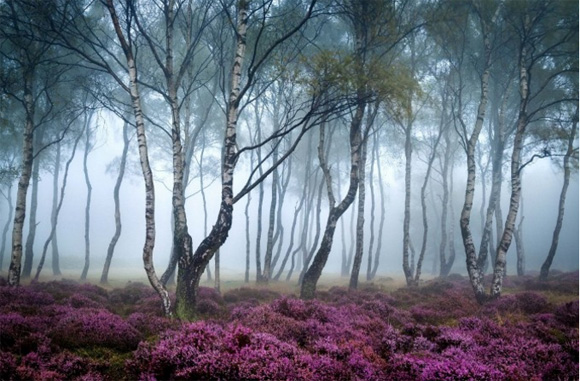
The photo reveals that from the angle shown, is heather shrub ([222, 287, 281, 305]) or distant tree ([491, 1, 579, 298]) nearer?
distant tree ([491, 1, 579, 298])

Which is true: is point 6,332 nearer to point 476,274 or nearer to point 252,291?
point 252,291

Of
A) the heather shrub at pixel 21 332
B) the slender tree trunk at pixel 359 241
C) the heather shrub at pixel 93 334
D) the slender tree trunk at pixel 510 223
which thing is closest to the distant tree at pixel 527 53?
the slender tree trunk at pixel 510 223

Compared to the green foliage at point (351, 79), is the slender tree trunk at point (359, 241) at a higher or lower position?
lower

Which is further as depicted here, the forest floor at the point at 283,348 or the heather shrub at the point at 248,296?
the heather shrub at the point at 248,296

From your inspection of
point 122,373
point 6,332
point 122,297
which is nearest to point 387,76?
point 122,373

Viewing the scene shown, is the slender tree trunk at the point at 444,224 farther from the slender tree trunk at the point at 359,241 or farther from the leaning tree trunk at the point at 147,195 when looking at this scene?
the leaning tree trunk at the point at 147,195

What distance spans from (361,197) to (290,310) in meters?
11.1

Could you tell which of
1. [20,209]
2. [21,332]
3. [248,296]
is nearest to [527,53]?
[248,296]

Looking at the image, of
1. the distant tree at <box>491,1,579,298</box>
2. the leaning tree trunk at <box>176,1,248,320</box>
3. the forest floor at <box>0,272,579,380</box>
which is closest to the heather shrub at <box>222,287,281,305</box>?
the forest floor at <box>0,272,579,380</box>

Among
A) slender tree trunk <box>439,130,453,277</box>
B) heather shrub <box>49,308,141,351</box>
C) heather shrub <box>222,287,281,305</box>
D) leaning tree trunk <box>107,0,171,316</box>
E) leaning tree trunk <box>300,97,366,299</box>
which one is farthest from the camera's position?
slender tree trunk <box>439,130,453,277</box>

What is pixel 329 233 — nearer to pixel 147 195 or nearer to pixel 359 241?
pixel 359 241

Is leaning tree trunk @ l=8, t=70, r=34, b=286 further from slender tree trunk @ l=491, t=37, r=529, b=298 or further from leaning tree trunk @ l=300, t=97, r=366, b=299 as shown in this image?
slender tree trunk @ l=491, t=37, r=529, b=298

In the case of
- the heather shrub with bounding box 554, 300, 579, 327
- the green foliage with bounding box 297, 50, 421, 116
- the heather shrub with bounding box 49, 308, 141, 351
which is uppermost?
the green foliage with bounding box 297, 50, 421, 116

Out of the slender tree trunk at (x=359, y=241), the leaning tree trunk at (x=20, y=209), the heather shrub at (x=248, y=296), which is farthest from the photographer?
the slender tree trunk at (x=359, y=241)
